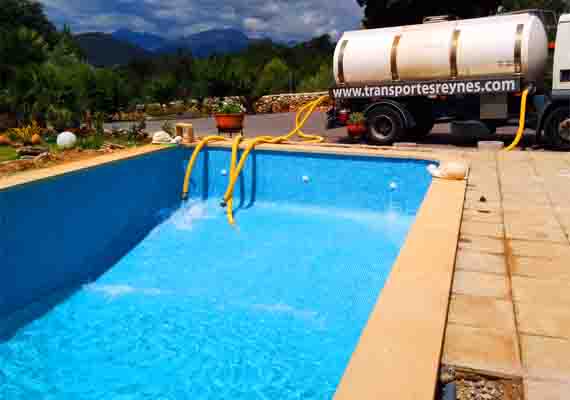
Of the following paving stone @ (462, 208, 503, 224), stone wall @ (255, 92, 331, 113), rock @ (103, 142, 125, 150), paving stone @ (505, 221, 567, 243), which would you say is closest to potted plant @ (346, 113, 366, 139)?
rock @ (103, 142, 125, 150)

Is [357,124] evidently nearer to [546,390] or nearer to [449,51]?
[449,51]

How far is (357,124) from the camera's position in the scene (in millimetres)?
10875

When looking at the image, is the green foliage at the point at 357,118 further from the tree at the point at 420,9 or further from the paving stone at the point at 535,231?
the tree at the point at 420,9

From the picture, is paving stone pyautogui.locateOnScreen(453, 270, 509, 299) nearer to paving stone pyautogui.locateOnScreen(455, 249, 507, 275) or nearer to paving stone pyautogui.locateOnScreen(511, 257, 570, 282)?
paving stone pyautogui.locateOnScreen(455, 249, 507, 275)

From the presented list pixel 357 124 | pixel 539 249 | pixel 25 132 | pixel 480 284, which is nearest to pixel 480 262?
pixel 480 284

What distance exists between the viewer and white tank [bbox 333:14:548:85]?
29.9ft

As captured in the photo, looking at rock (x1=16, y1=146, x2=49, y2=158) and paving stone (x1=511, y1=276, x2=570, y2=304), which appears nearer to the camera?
paving stone (x1=511, y1=276, x2=570, y2=304)

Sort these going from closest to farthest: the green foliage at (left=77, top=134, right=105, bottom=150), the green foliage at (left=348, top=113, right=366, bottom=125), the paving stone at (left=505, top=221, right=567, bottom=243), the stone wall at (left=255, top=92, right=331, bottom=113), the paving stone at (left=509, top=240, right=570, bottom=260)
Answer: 1. the paving stone at (left=509, top=240, right=570, bottom=260)
2. the paving stone at (left=505, top=221, right=567, bottom=243)
3. the green foliage at (left=77, top=134, right=105, bottom=150)
4. the green foliage at (left=348, top=113, right=366, bottom=125)
5. the stone wall at (left=255, top=92, right=331, bottom=113)

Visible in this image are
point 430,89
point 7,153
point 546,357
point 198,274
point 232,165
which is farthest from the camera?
point 430,89

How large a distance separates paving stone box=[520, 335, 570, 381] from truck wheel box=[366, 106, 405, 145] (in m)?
8.45

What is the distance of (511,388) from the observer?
2037mm

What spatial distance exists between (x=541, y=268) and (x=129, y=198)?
5.93 m

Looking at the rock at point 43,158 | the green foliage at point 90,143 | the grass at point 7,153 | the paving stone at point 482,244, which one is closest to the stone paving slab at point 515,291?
the paving stone at point 482,244

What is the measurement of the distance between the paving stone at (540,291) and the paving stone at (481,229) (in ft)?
2.87
